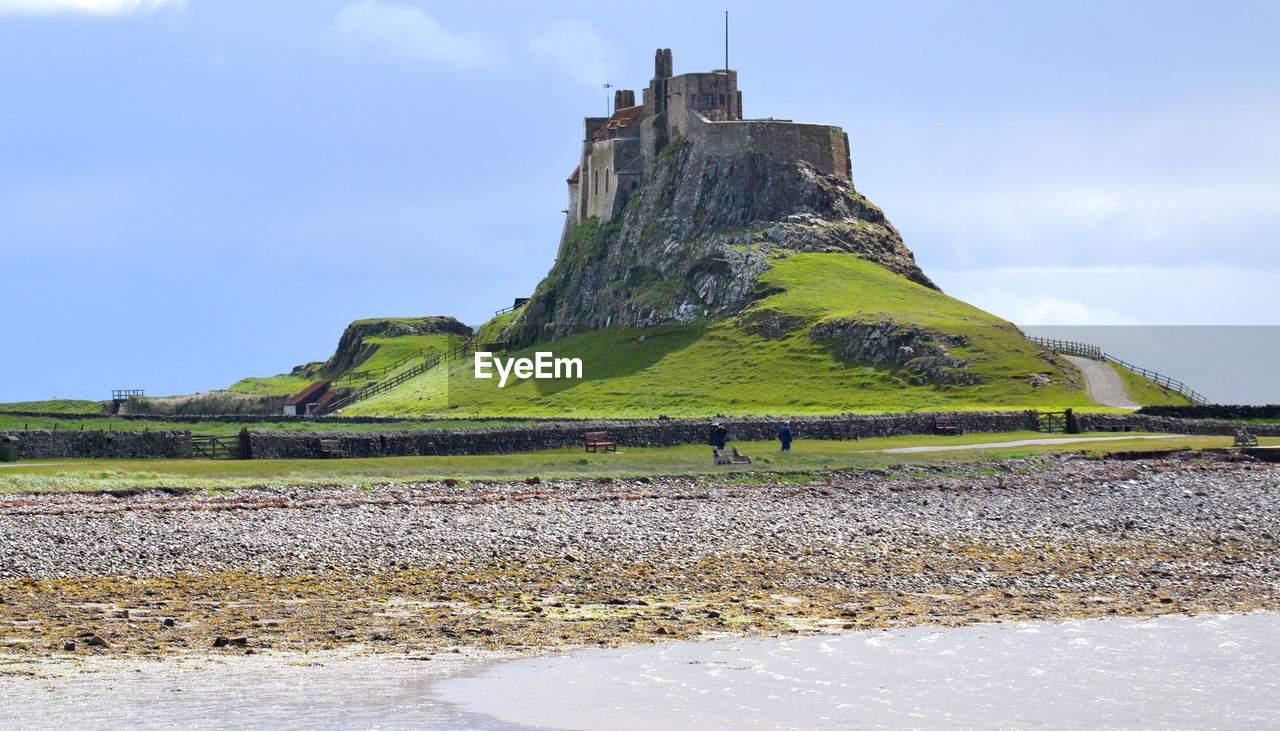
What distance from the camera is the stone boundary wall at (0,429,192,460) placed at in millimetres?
47500

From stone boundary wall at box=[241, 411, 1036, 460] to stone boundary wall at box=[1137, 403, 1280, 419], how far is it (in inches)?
384

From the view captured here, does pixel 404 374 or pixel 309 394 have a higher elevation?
pixel 404 374

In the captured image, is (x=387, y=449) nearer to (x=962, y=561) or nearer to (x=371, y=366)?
(x=962, y=561)

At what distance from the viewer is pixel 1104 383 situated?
96625 millimetres

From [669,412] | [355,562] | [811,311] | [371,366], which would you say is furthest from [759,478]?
[371,366]

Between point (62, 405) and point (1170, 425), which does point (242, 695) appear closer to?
point (1170, 425)

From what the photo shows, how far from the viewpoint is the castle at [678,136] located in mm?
130375

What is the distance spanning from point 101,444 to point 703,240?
274ft

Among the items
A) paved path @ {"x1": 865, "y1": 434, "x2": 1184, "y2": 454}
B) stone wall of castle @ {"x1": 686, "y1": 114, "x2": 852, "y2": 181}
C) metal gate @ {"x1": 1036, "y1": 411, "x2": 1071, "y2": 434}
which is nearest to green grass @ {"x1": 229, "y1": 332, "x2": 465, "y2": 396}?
stone wall of castle @ {"x1": 686, "y1": 114, "x2": 852, "y2": 181}

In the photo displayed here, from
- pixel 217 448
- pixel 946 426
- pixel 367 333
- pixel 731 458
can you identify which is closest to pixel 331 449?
pixel 217 448

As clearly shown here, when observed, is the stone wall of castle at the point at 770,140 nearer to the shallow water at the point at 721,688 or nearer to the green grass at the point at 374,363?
the green grass at the point at 374,363

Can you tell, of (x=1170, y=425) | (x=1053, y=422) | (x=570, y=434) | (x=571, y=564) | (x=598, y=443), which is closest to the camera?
(x=571, y=564)

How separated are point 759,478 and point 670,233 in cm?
8581

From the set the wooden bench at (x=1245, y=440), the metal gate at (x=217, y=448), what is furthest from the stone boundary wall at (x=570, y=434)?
the wooden bench at (x=1245, y=440)
